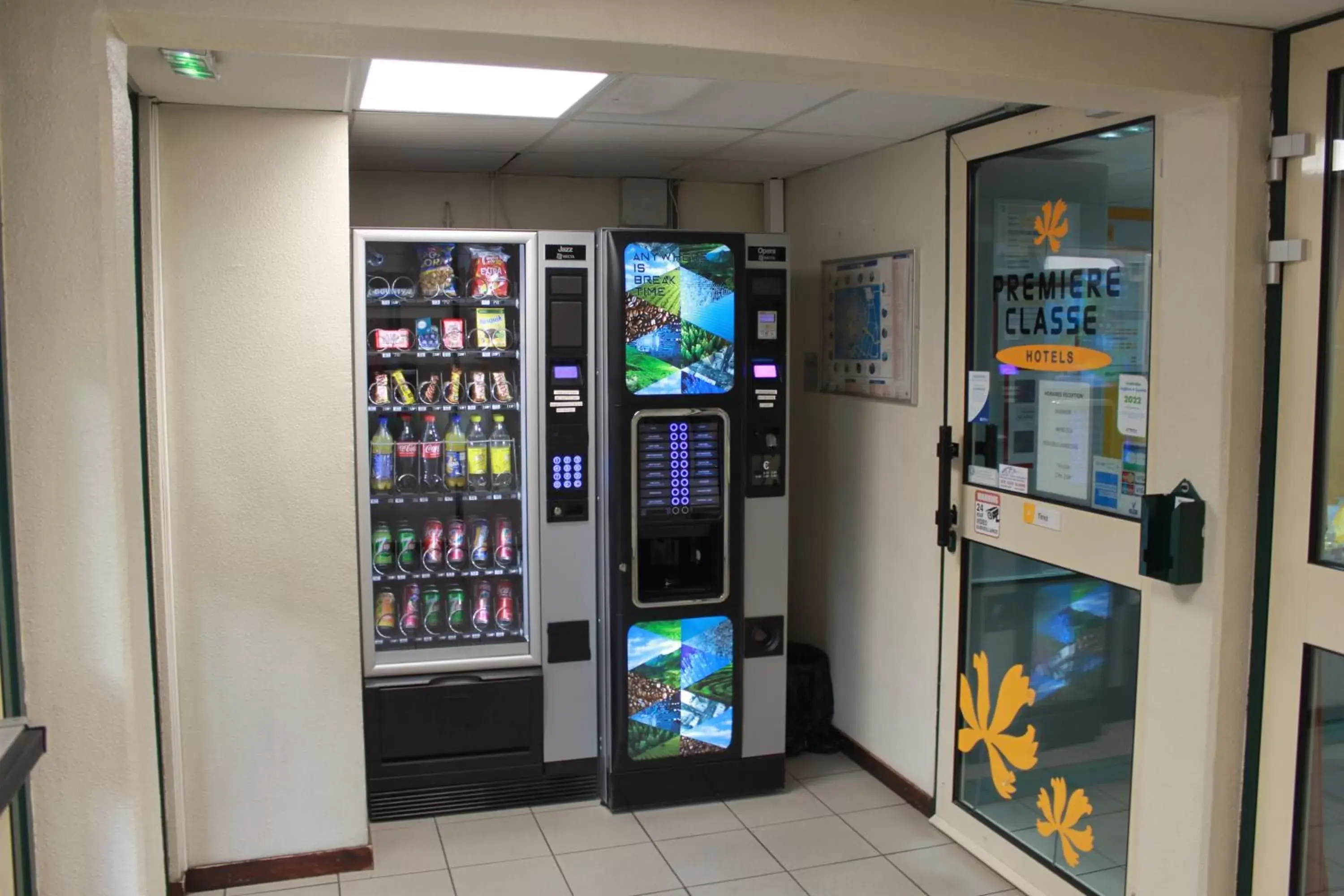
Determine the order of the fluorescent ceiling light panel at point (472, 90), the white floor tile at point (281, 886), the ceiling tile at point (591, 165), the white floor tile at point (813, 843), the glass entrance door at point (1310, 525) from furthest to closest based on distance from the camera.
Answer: the ceiling tile at point (591, 165) → the white floor tile at point (813, 843) → the white floor tile at point (281, 886) → the fluorescent ceiling light panel at point (472, 90) → the glass entrance door at point (1310, 525)

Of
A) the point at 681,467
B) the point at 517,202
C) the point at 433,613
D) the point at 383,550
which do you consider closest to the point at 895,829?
the point at 681,467

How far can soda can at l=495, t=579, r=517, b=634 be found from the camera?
164 inches

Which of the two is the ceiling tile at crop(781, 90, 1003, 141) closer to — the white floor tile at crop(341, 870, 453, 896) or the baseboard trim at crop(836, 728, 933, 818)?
the baseboard trim at crop(836, 728, 933, 818)

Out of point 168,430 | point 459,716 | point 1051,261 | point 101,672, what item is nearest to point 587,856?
point 459,716

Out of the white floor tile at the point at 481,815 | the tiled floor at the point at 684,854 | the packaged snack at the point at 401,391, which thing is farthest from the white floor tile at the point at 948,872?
the packaged snack at the point at 401,391

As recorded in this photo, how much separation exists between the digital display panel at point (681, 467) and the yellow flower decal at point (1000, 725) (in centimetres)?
105

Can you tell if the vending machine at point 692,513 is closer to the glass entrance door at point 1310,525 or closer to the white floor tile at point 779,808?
the white floor tile at point 779,808

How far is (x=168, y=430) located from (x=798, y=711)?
8.44ft

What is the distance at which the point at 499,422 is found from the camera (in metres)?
4.17

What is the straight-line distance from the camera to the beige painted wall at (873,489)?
385 centimetres

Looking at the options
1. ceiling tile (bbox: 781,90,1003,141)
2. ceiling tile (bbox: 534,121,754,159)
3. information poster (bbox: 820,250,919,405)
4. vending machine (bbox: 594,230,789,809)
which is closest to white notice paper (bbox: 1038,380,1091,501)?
information poster (bbox: 820,250,919,405)

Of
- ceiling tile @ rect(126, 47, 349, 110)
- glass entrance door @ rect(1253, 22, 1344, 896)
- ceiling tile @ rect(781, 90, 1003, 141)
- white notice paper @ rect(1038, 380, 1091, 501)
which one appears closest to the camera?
Answer: glass entrance door @ rect(1253, 22, 1344, 896)

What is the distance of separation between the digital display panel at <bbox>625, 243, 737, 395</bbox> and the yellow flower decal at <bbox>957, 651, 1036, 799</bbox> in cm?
131

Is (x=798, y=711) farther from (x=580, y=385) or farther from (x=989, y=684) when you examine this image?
(x=580, y=385)
